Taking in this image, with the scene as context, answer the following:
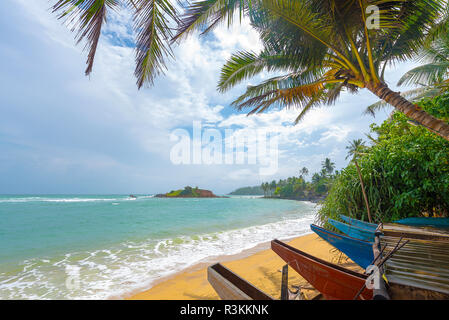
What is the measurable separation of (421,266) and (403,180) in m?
3.23

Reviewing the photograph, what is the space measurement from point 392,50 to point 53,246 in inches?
472

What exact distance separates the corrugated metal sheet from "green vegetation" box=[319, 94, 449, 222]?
6.45 feet

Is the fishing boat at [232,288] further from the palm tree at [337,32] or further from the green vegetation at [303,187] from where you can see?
the green vegetation at [303,187]

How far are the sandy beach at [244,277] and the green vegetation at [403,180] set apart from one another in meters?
1.33

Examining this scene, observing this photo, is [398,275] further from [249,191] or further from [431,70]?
[249,191]

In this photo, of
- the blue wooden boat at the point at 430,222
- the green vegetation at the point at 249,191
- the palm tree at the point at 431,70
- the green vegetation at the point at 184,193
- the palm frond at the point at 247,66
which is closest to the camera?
the blue wooden boat at the point at 430,222

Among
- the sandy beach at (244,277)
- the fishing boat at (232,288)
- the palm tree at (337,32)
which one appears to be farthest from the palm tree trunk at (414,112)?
the fishing boat at (232,288)

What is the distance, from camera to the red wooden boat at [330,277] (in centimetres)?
148

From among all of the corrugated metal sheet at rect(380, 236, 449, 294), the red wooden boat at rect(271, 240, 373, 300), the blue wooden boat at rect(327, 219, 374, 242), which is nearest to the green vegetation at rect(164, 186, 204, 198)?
the blue wooden boat at rect(327, 219, 374, 242)

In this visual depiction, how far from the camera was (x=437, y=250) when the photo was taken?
2020 mm

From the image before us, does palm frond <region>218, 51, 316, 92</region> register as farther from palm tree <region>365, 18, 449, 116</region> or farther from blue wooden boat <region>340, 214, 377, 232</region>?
palm tree <region>365, 18, 449, 116</region>

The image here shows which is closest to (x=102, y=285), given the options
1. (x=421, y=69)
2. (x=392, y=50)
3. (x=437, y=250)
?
(x=437, y=250)

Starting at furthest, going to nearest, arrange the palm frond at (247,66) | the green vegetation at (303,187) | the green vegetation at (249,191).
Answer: the green vegetation at (249,191) → the green vegetation at (303,187) → the palm frond at (247,66)

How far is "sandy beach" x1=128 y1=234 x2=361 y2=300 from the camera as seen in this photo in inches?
124
